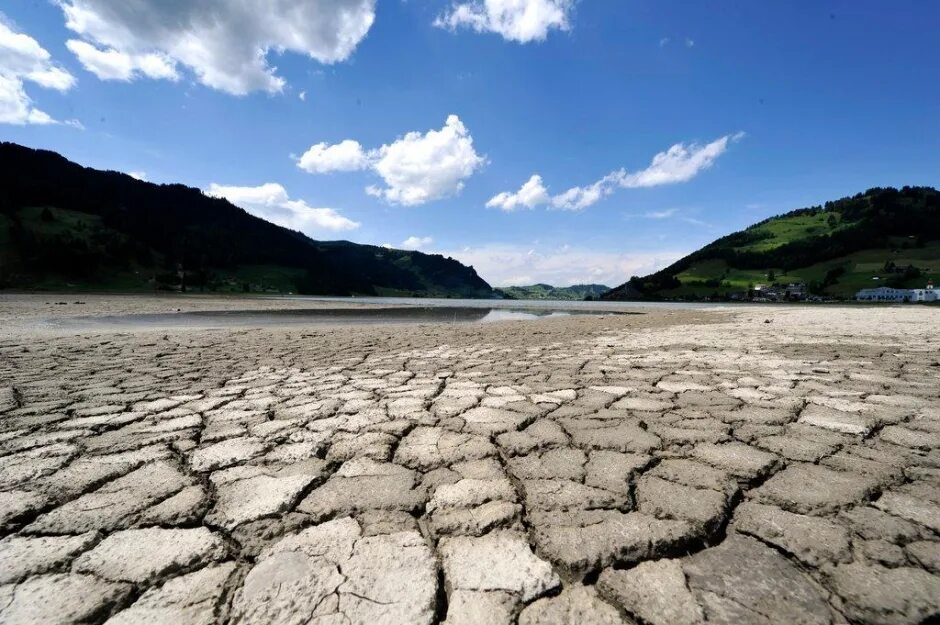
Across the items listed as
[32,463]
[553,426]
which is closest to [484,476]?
[553,426]

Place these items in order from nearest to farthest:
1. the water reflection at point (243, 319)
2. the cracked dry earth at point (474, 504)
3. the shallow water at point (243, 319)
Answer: the cracked dry earth at point (474, 504) → the shallow water at point (243, 319) → the water reflection at point (243, 319)

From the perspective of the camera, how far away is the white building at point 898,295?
5483cm

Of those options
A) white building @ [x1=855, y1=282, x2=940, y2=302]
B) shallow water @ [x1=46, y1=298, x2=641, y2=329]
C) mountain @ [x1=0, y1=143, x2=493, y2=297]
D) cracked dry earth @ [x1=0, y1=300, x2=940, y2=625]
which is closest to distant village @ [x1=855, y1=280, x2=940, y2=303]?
white building @ [x1=855, y1=282, x2=940, y2=302]

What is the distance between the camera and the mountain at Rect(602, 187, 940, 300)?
6738 centimetres

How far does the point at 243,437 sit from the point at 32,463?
0.98 metres

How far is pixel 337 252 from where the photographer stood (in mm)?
156625

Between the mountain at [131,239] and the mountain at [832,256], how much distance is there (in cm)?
7875

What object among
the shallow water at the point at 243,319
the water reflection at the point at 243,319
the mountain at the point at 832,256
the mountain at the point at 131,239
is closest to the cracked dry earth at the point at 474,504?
the shallow water at the point at 243,319

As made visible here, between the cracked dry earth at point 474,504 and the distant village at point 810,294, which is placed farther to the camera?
the distant village at point 810,294

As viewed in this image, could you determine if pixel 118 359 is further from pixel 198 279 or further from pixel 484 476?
pixel 198 279

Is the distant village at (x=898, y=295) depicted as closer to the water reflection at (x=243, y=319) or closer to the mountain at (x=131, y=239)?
the water reflection at (x=243, y=319)

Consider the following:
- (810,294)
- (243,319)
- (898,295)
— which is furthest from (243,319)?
(810,294)

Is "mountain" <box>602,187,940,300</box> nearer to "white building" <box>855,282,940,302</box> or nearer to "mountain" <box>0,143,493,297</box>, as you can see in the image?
"white building" <box>855,282,940,302</box>

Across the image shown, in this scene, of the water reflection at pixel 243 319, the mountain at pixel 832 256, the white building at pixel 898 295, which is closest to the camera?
the water reflection at pixel 243 319
